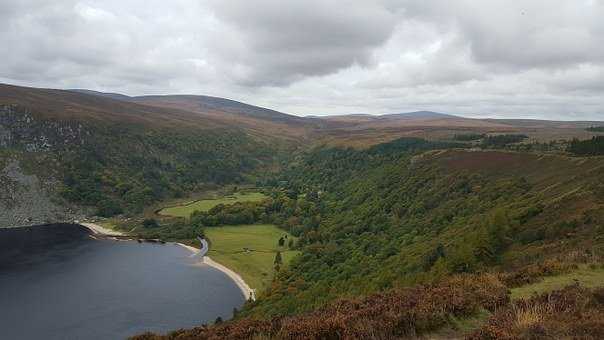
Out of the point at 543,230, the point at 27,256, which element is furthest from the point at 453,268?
the point at 27,256

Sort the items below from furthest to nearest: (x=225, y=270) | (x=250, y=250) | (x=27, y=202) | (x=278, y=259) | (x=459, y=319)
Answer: (x=27, y=202) → (x=250, y=250) → (x=278, y=259) → (x=225, y=270) → (x=459, y=319)

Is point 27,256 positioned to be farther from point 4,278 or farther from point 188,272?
point 188,272

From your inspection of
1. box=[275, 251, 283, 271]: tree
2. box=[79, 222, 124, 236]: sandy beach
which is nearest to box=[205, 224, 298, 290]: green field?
box=[275, 251, 283, 271]: tree

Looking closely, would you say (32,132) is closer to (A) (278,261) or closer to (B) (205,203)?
(B) (205,203)

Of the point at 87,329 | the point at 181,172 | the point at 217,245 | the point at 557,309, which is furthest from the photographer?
the point at 181,172

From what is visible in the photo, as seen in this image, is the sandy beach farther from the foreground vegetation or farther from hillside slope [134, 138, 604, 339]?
→ the foreground vegetation

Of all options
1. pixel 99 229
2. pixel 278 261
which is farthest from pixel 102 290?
pixel 99 229

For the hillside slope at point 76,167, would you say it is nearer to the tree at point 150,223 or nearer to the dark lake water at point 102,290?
the tree at point 150,223
